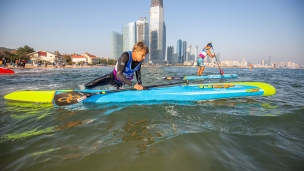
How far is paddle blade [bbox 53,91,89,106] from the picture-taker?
507 centimetres

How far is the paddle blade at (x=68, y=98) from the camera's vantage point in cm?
507

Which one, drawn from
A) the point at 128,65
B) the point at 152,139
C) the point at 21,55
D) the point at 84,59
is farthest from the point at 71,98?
the point at 84,59

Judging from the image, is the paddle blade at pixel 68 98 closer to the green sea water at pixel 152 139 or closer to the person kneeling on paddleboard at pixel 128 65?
the green sea water at pixel 152 139

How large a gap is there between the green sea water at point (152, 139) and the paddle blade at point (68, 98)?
0.62m

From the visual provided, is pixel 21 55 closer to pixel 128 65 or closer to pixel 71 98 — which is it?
pixel 71 98

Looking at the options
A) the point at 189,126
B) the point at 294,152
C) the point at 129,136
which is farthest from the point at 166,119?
the point at 294,152

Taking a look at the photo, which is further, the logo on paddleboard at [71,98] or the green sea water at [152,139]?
the logo on paddleboard at [71,98]

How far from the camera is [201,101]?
5535 millimetres

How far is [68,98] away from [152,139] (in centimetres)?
378

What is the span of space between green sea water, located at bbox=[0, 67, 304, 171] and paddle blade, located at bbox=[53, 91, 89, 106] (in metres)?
0.62

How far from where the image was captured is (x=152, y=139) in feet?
8.82

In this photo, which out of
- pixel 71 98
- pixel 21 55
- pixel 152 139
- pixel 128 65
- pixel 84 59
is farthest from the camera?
pixel 84 59

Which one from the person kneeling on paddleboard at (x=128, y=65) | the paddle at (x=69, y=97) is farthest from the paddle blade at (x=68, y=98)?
the person kneeling on paddleboard at (x=128, y=65)

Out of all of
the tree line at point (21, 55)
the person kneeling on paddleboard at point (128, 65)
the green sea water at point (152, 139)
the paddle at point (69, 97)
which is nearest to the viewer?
the green sea water at point (152, 139)
